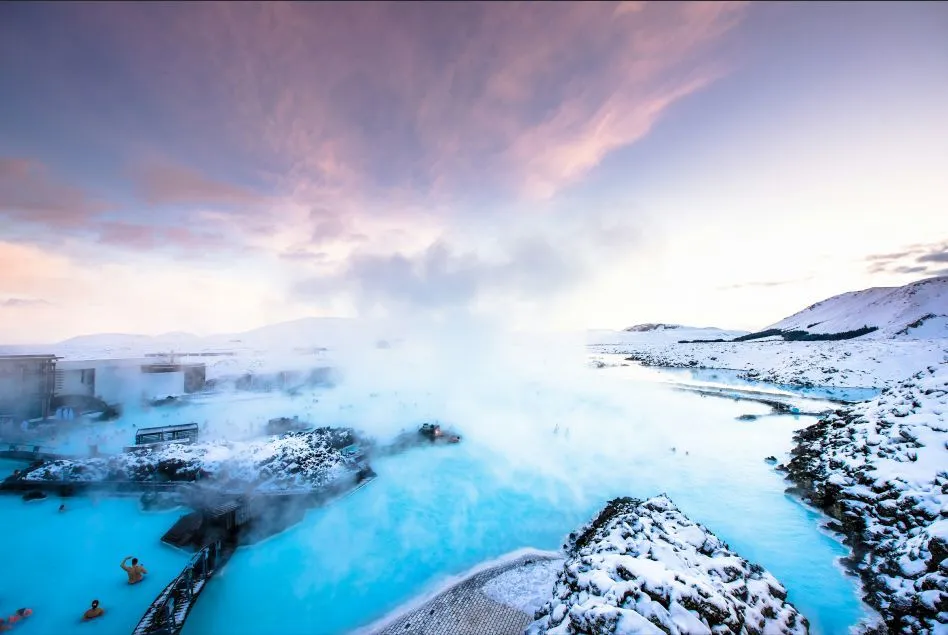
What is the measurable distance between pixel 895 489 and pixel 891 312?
107181mm

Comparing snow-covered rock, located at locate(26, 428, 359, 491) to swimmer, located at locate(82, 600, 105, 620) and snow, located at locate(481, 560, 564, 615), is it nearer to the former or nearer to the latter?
swimmer, located at locate(82, 600, 105, 620)

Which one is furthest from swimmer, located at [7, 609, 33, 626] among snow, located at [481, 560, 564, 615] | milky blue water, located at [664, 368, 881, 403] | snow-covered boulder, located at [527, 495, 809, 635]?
milky blue water, located at [664, 368, 881, 403]

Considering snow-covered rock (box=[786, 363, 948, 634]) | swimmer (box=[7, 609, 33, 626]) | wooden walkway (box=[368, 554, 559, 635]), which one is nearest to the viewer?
snow-covered rock (box=[786, 363, 948, 634])

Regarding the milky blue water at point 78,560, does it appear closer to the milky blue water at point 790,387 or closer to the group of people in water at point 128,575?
the group of people in water at point 128,575

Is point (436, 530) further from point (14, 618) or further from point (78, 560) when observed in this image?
point (78, 560)

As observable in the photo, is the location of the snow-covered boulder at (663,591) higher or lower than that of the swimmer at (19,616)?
higher

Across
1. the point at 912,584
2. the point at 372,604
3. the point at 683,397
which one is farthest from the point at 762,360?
the point at 372,604

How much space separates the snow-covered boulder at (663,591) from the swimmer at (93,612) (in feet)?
47.6

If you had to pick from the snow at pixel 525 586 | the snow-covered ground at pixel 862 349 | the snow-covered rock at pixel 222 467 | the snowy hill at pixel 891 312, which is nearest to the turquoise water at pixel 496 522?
the snow at pixel 525 586

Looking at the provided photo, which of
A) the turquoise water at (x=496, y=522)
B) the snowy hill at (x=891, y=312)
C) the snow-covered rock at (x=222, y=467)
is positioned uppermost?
the snowy hill at (x=891, y=312)

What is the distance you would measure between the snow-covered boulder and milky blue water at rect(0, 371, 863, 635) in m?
4.02

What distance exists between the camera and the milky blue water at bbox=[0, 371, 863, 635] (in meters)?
13.6

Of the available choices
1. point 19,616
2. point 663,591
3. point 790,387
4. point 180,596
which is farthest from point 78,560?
point 790,387

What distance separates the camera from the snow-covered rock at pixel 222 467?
2158 cm
